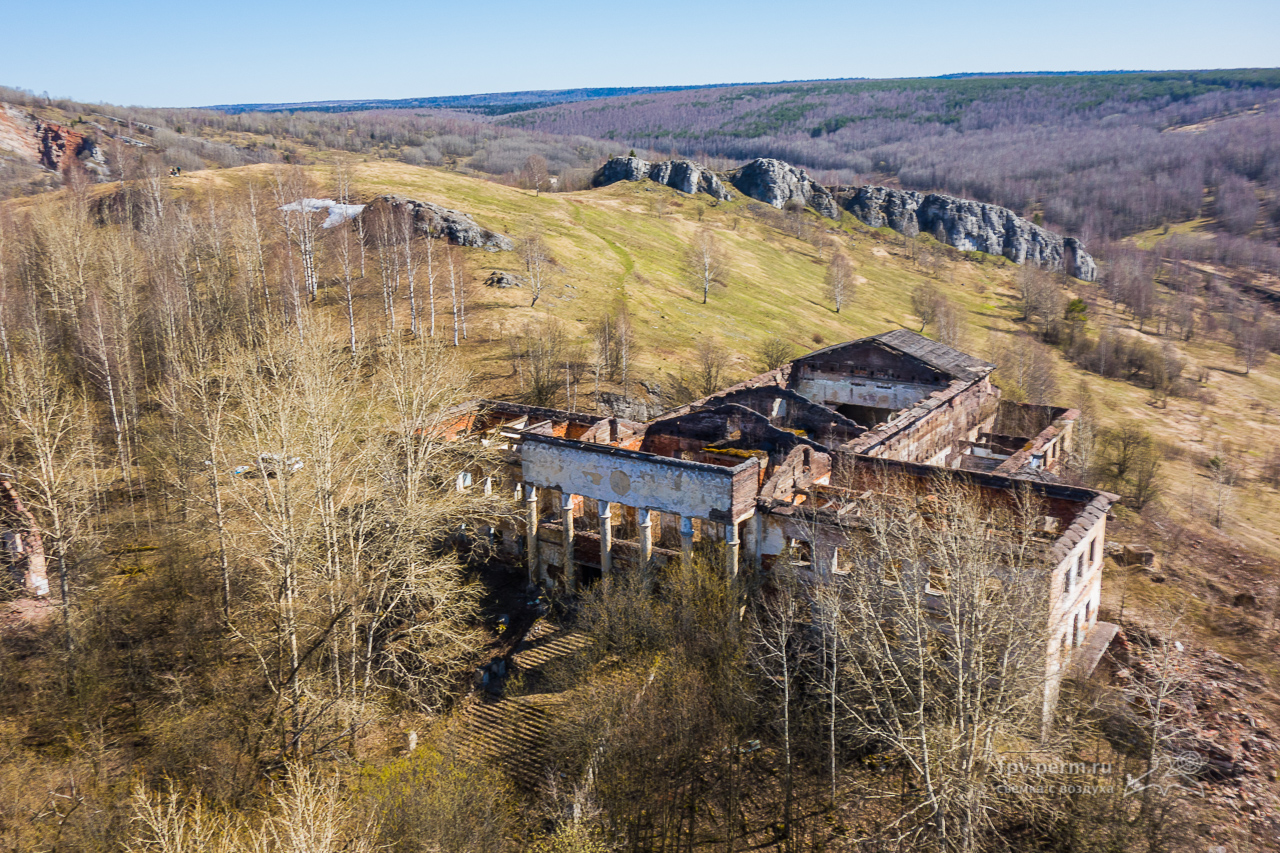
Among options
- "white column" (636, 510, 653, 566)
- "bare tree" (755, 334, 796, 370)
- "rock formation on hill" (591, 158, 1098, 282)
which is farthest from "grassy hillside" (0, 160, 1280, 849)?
"rock formation on hill" (591, 158, 1098, 282)

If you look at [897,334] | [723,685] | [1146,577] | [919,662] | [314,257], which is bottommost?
[1146,577]

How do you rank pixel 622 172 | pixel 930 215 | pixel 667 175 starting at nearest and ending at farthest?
pixel 667 175 < pixel 622 172 < pixel 930 215

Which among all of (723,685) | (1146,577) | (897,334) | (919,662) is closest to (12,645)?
(723,685)

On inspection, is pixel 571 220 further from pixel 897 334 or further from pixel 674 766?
pixel 674 766

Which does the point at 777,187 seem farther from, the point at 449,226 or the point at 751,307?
the point at 449,226

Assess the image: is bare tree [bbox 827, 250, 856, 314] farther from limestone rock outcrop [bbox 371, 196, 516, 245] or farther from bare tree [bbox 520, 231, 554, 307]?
limestone rock outcrop [bbox 371, 196, 516, 245]

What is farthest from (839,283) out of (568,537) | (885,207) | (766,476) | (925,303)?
(885,207)
